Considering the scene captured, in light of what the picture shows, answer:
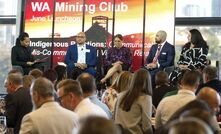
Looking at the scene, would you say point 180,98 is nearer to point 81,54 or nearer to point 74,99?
point 74,99

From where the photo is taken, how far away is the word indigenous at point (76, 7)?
11133mm

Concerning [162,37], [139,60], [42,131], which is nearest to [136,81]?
[42,131]

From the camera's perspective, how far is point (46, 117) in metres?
3.50

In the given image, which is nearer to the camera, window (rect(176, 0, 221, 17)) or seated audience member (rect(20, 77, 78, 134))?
seated audience member (rect(20, 77, 78, 134))

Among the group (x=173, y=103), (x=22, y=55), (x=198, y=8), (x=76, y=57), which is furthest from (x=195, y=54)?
(x=173, y=103)

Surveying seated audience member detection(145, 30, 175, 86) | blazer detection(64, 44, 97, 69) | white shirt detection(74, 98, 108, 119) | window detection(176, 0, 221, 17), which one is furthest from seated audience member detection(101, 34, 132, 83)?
white shirt detection(74, 98, 108, 119)

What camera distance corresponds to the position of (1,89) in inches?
477

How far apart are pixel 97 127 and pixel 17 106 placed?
11.7 feet

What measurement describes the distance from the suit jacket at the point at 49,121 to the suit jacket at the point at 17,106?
161 cm

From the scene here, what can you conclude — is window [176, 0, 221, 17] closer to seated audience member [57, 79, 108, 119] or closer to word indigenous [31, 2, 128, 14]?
word indigenous [31, 2, 128, 14]

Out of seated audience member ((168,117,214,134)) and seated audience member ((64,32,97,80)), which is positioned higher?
seated audience member ((64,32,97,80))

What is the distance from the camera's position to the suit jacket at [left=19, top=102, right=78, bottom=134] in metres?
3.46

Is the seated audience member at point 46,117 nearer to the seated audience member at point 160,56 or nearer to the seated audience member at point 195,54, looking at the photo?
the seated audience member at point 195,54

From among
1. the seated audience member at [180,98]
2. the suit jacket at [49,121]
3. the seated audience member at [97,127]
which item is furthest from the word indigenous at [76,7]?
the seated audience member at [97,127]
